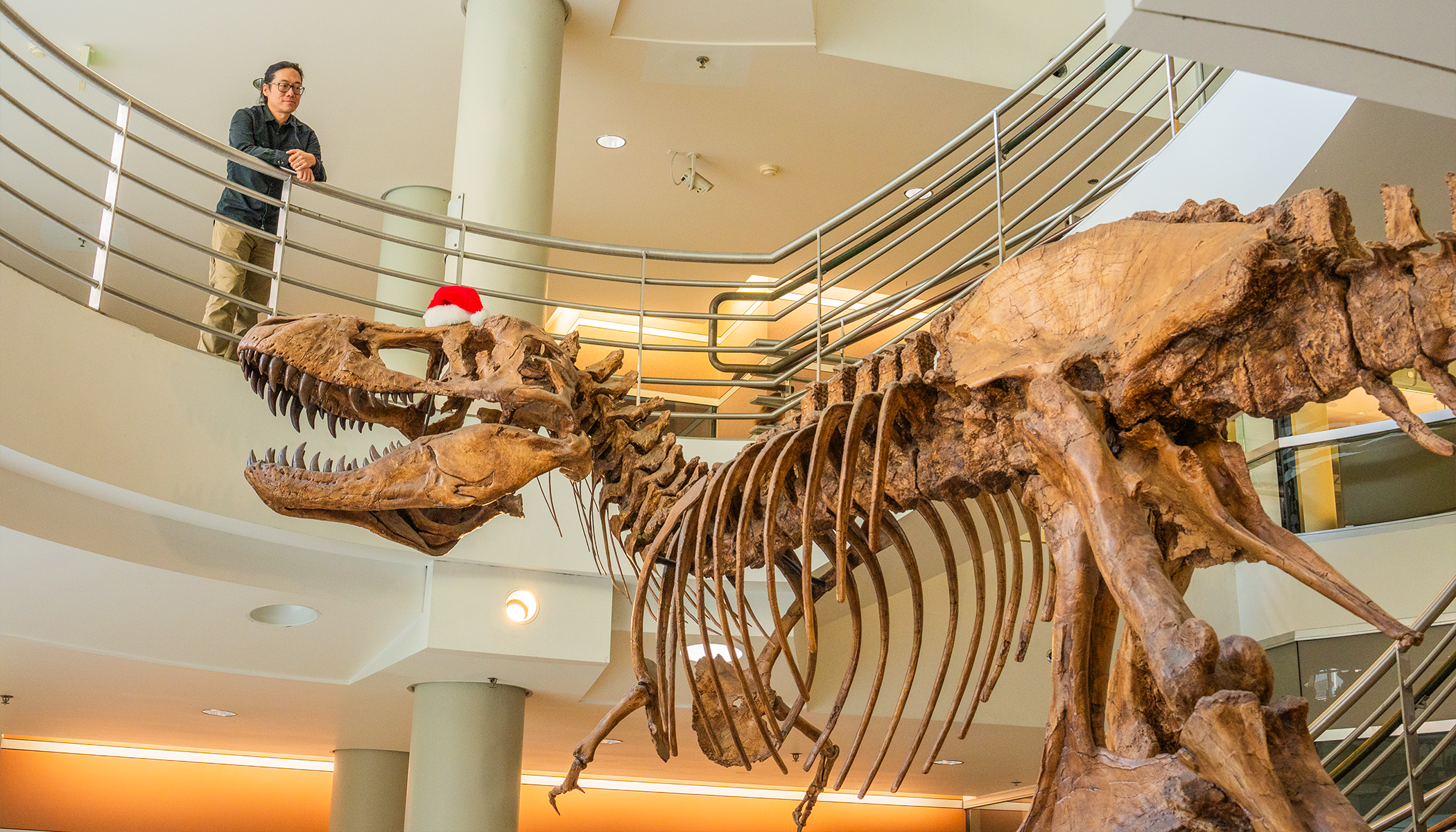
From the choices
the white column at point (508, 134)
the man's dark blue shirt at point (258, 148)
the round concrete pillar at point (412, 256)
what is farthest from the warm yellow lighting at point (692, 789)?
the man's dark blue shirt at point (258, 148)

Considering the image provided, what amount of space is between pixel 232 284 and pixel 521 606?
88.8 inches

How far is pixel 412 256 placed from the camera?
31.9 ft

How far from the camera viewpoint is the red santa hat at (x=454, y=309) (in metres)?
4.07

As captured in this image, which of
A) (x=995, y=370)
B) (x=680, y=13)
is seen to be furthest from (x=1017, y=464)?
(x=680, y=13)

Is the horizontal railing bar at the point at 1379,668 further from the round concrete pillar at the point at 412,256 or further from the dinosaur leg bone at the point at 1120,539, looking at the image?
the round concrete pillar at the point at 412,256

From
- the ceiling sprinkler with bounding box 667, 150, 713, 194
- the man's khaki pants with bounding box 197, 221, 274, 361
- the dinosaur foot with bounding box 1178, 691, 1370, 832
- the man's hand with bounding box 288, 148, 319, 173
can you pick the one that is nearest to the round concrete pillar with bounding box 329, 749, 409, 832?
the man's khaki pants with bounding box 197, 221, 274, 361

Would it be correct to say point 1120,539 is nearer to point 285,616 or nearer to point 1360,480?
point 285,616

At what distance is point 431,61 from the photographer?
8867 millimetres

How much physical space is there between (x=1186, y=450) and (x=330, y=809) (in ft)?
31.7

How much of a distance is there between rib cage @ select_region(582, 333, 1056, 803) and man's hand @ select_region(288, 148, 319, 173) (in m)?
2.93

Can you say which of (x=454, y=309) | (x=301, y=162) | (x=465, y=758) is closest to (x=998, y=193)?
(x=454, y=309)

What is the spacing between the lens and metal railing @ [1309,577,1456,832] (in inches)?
176

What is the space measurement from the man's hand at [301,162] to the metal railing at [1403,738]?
5244 millimetres

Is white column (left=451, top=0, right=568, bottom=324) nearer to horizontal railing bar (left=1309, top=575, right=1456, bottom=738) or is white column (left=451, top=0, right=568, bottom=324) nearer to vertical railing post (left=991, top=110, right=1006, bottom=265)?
vertical railing post (left=991, top=110, right=1006, bottom=265)
